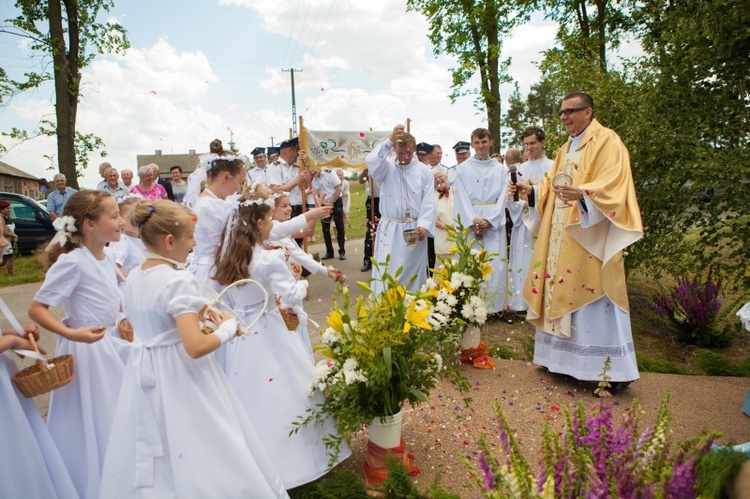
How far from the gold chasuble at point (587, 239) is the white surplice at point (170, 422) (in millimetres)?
3108

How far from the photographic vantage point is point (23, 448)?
2.54m

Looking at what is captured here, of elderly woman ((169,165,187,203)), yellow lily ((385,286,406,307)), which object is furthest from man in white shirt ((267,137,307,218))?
yellow lily ((385,286,406,307))

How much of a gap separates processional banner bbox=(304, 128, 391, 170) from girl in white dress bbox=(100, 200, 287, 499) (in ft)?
20.9

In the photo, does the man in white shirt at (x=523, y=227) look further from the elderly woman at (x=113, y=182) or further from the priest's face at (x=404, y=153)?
the elderly woman at (x=113, y=182)

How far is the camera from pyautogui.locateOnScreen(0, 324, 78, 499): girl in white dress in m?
2.50

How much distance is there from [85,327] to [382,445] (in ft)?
6.24

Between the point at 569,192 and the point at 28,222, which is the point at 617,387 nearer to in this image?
the point at 569,192

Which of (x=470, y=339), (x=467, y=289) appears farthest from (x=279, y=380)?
(x=470, y=339)

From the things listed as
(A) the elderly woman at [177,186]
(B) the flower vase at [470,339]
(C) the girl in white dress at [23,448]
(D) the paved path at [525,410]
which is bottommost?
(D) the paved path at [525,410]

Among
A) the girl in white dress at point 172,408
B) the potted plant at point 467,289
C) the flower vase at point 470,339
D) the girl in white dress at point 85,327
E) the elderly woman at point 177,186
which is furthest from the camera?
the elderly woman at point 177,186

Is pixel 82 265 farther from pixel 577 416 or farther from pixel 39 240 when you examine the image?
pixel 39 240

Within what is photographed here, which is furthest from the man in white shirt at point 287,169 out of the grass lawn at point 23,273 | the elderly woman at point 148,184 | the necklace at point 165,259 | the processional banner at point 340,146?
the necklace at point 165,259

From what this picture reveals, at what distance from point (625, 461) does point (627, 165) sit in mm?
3540

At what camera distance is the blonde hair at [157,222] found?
8.70ft
